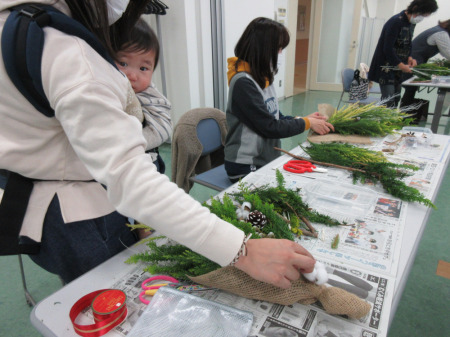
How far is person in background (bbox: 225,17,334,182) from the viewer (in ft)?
5.57

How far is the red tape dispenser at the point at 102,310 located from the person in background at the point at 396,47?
378cm

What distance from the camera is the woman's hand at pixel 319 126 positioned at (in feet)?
5.86

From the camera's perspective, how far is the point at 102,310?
643 millimetres

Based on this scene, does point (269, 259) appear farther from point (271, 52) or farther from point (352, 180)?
point (271, 52)

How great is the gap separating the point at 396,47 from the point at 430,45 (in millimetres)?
967

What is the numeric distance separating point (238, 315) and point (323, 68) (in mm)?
8505

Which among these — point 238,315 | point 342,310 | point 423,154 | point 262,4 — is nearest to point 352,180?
point 423,154

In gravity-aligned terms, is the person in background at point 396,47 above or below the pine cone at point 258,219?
above

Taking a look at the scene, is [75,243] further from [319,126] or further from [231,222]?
[319,126]

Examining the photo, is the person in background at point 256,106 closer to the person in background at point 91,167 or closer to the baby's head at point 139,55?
the baby's head at point 139,55

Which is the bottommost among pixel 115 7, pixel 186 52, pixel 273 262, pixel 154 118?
pixel 273 262

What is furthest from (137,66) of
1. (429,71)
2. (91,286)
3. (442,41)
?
(442,41)

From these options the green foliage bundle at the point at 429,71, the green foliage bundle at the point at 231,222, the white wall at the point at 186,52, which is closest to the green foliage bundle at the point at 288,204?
the green foliage bundle at the point at 231,222

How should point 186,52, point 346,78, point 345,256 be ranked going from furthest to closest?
point 346,78
point 186,52
point 345,256
